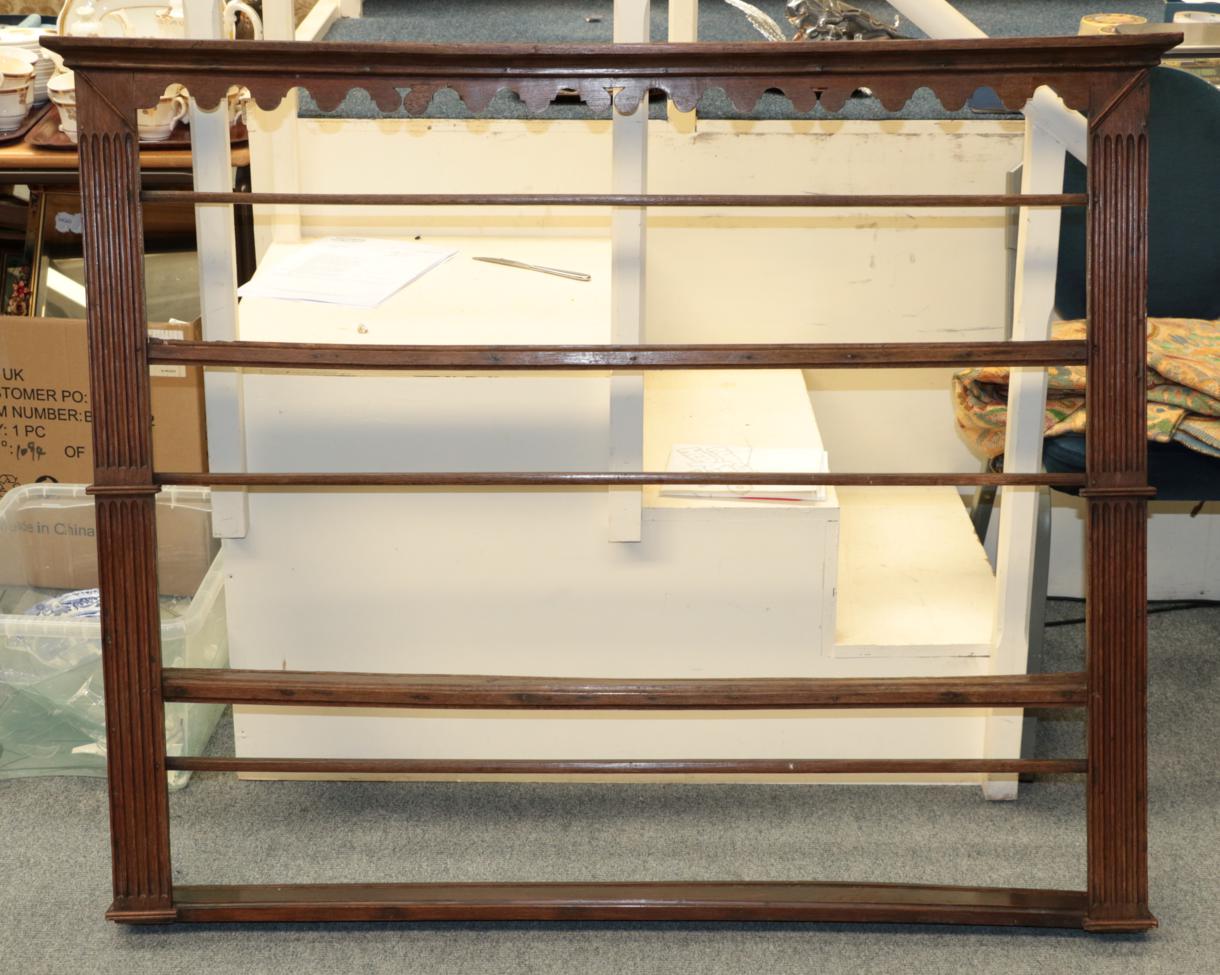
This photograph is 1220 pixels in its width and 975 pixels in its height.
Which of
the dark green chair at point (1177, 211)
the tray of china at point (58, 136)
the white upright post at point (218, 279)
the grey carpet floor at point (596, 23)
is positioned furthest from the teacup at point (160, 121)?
the dark green chair at point (1177, 211)

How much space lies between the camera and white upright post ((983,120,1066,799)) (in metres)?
1.86

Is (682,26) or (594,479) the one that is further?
(682,26)

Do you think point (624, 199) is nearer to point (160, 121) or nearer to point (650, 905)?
point (650, 905)

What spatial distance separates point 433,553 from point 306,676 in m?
0.27

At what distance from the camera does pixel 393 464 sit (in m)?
1.95

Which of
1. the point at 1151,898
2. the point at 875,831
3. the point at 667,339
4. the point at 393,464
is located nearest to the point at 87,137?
the point at 393,464

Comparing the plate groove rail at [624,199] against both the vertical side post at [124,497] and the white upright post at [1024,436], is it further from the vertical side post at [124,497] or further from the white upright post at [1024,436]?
the white upright post at [1024,436]

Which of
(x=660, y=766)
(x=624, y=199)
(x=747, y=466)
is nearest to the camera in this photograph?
(x=624, y=199)

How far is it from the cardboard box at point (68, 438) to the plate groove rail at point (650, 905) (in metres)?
0.86

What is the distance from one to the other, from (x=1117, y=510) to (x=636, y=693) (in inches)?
23.4

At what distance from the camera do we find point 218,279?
185 centimetres

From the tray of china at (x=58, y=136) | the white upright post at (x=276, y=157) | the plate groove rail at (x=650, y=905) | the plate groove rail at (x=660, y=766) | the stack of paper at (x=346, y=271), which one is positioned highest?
the tray of china at (x=58, y=136)

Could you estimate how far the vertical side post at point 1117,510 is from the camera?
1672mm

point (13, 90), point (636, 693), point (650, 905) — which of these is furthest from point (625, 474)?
point (13, 90)
